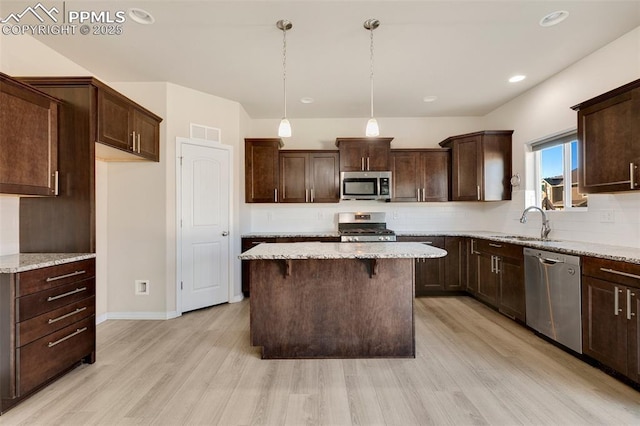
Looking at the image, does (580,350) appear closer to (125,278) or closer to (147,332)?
(147,332)

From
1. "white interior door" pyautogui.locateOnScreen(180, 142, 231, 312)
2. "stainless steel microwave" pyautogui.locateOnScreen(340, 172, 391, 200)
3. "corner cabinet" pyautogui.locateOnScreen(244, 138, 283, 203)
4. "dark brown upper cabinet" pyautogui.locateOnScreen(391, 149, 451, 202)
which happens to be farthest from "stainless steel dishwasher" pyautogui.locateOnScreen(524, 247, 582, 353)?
"white interior door" pyautogui.locateOnScreen(180, 142, 231, 312)

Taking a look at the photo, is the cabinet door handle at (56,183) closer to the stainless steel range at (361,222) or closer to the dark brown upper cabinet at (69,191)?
the dark brown upper cabinet at (69,191)

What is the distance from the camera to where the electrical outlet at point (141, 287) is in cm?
339

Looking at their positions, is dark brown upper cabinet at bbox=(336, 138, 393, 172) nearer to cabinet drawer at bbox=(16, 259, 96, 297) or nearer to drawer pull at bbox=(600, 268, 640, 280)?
drawer pull at bbox=(600, 268, 640, 280)

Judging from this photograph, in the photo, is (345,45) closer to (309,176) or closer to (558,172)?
(309,176)

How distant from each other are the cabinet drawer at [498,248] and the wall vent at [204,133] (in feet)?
12.1

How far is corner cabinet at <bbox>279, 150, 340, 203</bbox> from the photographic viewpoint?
14.5ft

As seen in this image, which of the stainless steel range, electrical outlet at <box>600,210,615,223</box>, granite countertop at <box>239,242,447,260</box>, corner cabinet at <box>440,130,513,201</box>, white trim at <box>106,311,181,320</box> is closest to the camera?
granite countertop at <box>239,242,447,260</box>

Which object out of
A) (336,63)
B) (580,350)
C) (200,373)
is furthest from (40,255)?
(580,350)

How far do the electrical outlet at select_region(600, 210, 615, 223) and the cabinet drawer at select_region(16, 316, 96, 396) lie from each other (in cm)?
454

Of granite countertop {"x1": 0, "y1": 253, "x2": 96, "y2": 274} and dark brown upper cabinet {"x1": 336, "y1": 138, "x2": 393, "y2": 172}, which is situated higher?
dark brown upper cabinet {"x1": 336, "y1": 138, "x2": 393, "y2": 172}

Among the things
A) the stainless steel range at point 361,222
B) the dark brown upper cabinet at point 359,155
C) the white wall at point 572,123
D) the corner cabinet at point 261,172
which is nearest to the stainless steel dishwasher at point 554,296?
the white wall at point 572,123

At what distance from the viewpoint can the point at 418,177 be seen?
14.7 feet

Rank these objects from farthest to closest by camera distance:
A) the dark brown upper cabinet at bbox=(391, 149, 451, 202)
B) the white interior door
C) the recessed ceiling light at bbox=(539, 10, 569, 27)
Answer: the dark brown upper cabinet at bbox=(391, 149, 451, 202)
the white interior door
the recessed ceiling light at bbox=(539, 10, 569, 27)
